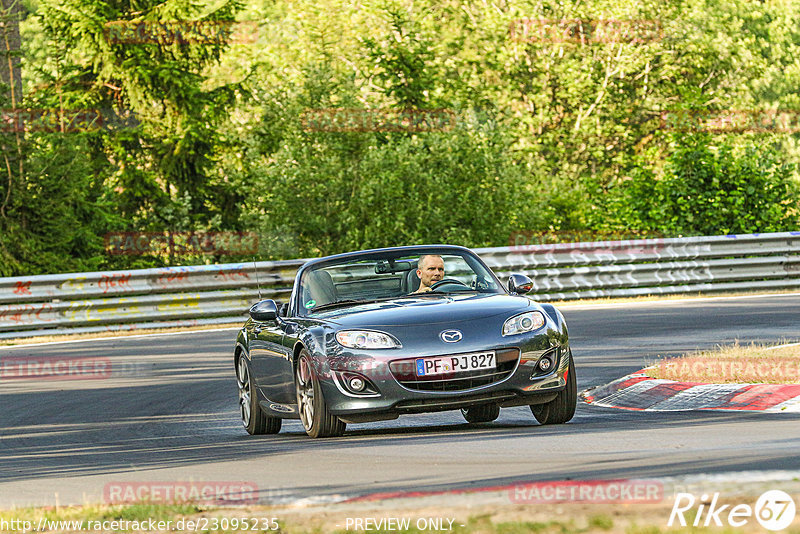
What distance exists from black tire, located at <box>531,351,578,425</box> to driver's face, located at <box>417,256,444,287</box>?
4.39ft

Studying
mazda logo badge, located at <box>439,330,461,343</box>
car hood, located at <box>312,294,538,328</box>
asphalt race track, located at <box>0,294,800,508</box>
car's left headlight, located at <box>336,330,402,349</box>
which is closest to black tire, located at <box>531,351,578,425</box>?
asphalt race track, located at <box>0,294,800,508</box>

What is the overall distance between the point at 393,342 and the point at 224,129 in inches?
971

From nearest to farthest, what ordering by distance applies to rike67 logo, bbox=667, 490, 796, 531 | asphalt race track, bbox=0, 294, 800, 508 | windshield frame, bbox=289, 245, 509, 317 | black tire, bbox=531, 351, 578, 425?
rike67 logo, bbox=667, 490, 796, 531
asphalt race track, bbox=0, 294, 800, 508
black tire, bbox=531, 351, 578, 425
windshield frame, bbox=289, 245, 509, 317

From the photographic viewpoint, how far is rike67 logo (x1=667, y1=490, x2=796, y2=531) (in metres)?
5.12

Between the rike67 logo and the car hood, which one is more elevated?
the car hood

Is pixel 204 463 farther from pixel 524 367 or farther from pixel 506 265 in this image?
pixel 506 265

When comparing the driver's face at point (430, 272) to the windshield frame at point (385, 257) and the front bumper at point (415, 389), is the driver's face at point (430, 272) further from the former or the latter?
the front bumper at point (415, 389)

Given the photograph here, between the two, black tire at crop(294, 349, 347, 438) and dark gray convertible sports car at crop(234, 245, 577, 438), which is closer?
dark gray convertible sports car at crop(234, 245, 577, 438)

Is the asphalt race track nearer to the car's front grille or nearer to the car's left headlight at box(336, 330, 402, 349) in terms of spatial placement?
the car's front grille

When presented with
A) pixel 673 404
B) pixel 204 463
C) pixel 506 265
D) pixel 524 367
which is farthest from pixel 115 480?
pixel 506 265

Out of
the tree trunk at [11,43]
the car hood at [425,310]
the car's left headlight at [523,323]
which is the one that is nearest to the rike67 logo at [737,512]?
the car's left headlight at [523,323]

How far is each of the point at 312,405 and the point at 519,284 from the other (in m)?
1.83

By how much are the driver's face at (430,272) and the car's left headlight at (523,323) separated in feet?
3.85

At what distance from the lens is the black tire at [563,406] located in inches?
385
